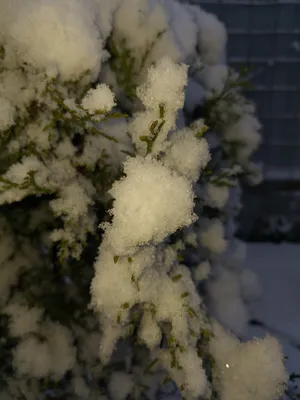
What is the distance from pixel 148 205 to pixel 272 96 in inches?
108

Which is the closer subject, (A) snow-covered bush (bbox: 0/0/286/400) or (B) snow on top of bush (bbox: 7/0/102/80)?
(A) snow-covered bush (bbox: 0/0/286/400)

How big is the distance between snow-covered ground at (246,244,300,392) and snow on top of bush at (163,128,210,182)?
154 centimetres

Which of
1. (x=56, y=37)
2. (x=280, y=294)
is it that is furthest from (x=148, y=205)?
(x=280, y=294)

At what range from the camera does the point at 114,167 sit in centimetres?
173

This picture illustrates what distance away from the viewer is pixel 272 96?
11.9 ft

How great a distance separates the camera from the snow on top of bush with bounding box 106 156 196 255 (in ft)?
3.93

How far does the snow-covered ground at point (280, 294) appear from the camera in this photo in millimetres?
2750

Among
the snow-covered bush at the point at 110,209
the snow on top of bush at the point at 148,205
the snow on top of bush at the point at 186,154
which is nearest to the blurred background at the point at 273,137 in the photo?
the snow-covered bush at the point at 110,209

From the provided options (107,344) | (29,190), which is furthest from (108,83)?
(107,344)

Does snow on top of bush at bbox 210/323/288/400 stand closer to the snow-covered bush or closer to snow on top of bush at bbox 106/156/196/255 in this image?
the snow-covered bush

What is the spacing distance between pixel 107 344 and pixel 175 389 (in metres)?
0.62

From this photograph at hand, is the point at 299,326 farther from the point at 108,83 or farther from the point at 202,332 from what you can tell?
the point at 108,83

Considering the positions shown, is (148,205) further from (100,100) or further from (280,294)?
(280,294)

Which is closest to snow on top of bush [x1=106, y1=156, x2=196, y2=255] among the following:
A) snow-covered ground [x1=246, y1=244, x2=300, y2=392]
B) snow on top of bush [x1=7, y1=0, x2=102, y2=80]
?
snow on top of bush [x1=7, y1=0, x2=102, y2=80]
